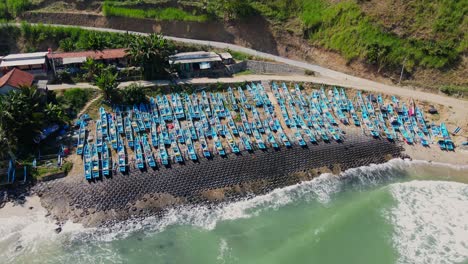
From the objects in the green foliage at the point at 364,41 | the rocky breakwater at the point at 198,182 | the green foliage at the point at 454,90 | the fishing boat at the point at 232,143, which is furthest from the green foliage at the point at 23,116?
the green foliage at the point at 454,90

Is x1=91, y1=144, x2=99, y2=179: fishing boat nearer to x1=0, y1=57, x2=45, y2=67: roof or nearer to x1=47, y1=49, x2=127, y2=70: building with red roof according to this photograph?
x1=47, y1=49, x2=127, y2=70: building with red roof

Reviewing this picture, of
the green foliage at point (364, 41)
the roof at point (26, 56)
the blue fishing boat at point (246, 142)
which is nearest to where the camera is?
the blue fishing boat at point (246, 142)

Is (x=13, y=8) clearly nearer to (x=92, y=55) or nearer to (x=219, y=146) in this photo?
(x=92, y=55)

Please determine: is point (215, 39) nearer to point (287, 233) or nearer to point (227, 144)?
point (227, 144)

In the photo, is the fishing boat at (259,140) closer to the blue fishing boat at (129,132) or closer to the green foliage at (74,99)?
the blue fishing boat at (129,132)

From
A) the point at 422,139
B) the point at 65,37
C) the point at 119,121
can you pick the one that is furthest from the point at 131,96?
the point at 422,139
